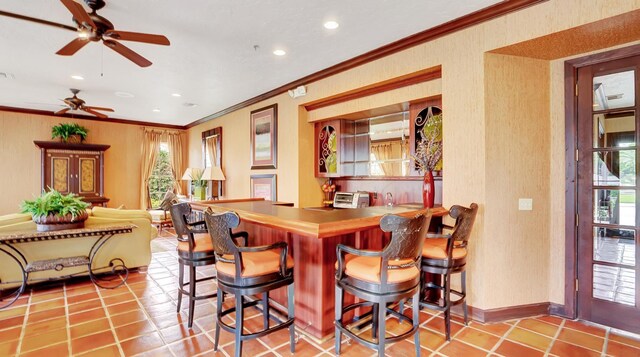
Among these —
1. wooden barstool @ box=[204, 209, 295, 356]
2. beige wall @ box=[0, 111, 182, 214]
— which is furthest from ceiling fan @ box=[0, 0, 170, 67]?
beige wall @ box=[0, 111, 182, 214]

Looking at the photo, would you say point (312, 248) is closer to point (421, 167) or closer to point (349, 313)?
point (349, 313)

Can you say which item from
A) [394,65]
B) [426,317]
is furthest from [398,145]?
[426,317]

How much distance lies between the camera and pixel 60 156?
6809mm

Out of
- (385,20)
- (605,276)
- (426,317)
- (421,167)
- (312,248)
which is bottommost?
(426,317)

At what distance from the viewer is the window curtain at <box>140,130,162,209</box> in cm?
812

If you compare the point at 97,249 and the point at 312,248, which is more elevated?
the point at 312,248

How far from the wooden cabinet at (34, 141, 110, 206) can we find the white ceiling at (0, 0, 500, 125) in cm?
160

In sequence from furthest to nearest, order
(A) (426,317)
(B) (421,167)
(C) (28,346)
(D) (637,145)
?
(B) (421,167) → (A) (426,317) → (D) (637,145) → (C) (28,346)

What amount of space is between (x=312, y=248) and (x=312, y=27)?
217 centimetres

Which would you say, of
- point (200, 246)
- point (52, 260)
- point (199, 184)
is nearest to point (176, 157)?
point (199, 184)

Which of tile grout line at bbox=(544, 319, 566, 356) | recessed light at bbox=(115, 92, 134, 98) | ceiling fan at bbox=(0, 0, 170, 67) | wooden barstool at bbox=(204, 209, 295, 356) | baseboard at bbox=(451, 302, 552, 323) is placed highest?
recessed light at bbox=(115, 92, 134, 98)

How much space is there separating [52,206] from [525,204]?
5042 mm

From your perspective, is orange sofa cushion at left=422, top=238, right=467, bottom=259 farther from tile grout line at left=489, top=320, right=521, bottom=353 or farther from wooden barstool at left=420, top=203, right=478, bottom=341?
tile grout line at left=489, top=320, right=521, bottom=353

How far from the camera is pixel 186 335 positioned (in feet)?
8.32
